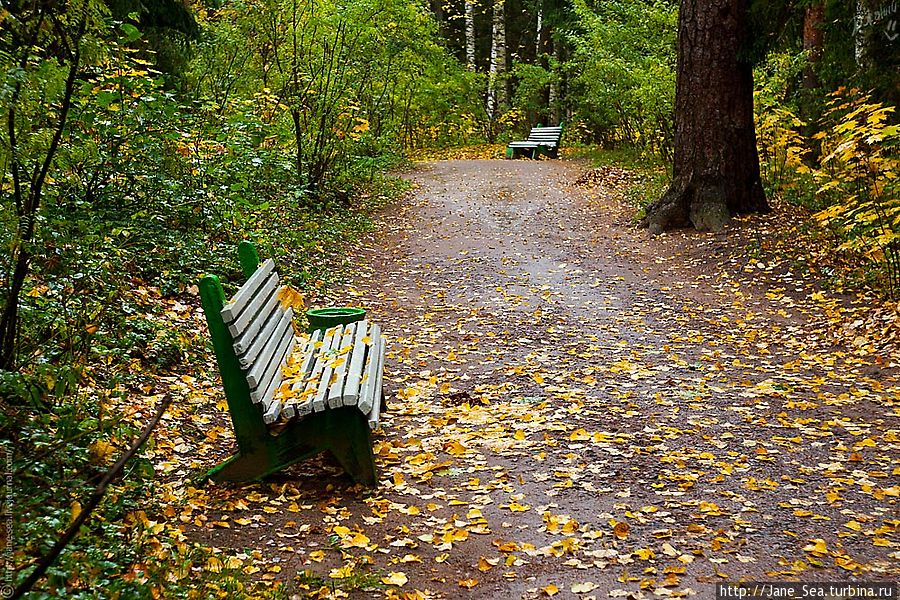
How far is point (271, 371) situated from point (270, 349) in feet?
0.69

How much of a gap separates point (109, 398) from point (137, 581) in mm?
2103

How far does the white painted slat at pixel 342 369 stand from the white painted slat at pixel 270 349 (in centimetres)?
37

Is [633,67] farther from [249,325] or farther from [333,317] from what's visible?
[249,325]

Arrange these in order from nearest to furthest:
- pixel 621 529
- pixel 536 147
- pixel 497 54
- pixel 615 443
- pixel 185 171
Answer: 1. pixel 621 529
2. pixel 615 443
3. pixel 185 171
4. pixel 536 147
5. pixel 497 54

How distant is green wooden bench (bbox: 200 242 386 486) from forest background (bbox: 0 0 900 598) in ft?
1.92

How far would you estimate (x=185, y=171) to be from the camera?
27.2 feet

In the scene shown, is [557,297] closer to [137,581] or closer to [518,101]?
[137,581]

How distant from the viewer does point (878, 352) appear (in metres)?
6.41

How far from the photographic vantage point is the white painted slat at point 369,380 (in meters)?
4.22

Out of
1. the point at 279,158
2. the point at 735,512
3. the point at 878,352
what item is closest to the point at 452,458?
the point at 735,512

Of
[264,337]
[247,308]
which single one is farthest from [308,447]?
[247,308]

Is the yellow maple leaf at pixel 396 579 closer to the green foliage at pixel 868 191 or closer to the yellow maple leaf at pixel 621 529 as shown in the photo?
the yellow maple leaf at pixel 621 529

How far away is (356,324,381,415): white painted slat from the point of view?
13.8 feet

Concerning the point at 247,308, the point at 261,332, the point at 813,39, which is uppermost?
the point at 813,39
